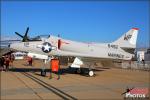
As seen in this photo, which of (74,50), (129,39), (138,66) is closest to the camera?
(74,50)

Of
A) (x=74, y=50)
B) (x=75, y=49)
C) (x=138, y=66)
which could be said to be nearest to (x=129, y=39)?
(x=75, y=49)

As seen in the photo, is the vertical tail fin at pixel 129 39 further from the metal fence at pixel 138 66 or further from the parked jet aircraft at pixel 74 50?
the metal fence at pixel 138 66

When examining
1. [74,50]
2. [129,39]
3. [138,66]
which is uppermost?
[129,39]

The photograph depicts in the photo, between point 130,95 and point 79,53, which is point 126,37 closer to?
point 79,53

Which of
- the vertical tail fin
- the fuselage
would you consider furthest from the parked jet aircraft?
the vertical tail fin

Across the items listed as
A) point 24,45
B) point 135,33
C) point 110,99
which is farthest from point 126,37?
point 110,99

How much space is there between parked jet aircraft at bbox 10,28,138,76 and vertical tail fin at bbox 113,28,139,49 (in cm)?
54

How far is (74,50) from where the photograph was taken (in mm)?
25859

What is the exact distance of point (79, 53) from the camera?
1017 inches

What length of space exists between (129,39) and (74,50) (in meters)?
6.69

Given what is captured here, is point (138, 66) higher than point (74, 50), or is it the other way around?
point (74, 50)

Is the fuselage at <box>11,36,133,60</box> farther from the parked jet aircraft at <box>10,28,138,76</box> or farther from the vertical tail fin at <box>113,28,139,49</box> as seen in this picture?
the vertical tail fin at <box>113,28,139,49</box>

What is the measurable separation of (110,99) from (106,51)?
16.1 meters

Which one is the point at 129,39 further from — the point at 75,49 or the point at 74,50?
the point at 74,50
